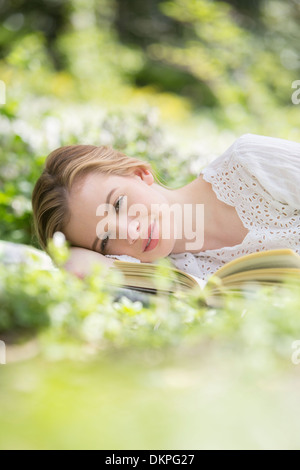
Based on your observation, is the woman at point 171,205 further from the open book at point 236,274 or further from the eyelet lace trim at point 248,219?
the open book at point 236,274

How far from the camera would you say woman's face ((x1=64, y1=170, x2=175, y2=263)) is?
220cm

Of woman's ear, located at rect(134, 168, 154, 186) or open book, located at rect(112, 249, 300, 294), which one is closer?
open book, located at rect(112, 249, 300, 294)

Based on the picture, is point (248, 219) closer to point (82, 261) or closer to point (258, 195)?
point (258, 195)

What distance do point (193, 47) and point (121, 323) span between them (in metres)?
8.29

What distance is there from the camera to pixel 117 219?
2191mm

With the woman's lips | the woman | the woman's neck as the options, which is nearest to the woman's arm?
the woman

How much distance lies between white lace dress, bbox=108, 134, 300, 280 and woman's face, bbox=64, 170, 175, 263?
26 centimetres

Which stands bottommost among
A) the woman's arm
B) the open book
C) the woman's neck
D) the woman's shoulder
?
the open book

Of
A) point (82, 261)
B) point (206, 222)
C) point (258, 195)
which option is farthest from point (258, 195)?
point (82, 261)

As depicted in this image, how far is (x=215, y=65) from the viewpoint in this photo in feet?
27.5

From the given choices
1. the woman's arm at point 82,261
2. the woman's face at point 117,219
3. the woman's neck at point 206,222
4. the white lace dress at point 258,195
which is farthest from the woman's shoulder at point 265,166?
the woman's arm at point 82,261

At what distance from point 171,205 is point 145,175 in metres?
0.18

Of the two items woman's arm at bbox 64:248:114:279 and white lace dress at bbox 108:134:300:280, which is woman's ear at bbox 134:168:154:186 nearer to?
white lace dress at bbox 108:134:300:280

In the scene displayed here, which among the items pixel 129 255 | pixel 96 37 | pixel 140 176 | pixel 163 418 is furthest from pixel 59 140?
pixel 96 37
